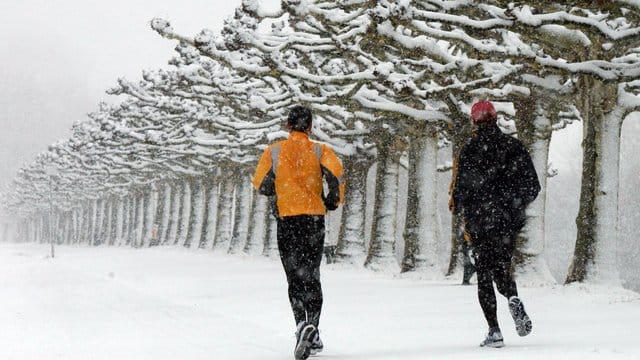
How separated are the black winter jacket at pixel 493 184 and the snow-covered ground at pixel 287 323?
0.85m

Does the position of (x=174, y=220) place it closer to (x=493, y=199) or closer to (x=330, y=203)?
(x=330, y=203)

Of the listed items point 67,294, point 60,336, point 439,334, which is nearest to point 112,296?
point 67,294

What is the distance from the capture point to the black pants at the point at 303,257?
6.21 m

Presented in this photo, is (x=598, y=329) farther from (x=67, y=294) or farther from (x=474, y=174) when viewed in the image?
(x=67, y=294)

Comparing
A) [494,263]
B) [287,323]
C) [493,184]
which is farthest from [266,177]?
[287,323]

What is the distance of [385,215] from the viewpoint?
1881 cm

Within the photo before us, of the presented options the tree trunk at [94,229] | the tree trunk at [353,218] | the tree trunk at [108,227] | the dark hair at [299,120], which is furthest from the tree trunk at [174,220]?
the dark hair at [299,120]

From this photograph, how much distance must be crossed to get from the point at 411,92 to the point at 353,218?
30.4 feet

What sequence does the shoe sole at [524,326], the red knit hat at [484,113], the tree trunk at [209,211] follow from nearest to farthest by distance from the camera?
1. the shoe sole at [524,326]
2. the red knit hat at [484,113]
3. the tree trunk at [209,211]

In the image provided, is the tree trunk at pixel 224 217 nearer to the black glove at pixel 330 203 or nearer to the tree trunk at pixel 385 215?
the tree trunk at pixel 385 215

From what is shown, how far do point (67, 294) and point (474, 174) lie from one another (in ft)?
28.5

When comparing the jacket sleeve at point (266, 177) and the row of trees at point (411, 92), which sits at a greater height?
the row of trees at point (411, 92)

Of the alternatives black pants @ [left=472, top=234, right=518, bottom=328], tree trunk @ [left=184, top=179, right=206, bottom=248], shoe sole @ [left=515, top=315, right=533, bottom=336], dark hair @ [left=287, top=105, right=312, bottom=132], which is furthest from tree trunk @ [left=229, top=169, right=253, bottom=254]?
shoe sole @ [left=515, top=315, right=533, bottom=336]

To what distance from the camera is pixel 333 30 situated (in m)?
12.7
